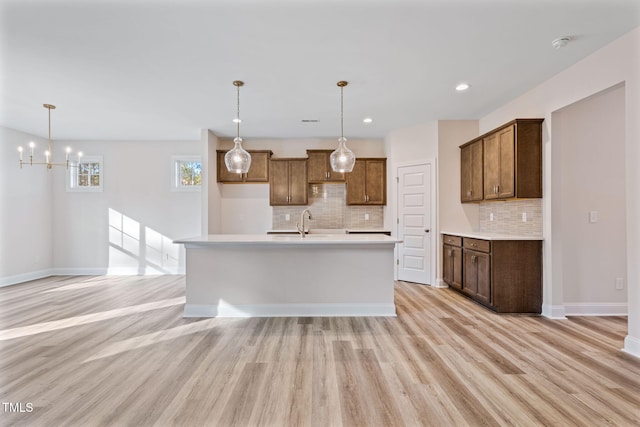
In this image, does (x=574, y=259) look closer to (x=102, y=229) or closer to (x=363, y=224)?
(x=363, y=224)

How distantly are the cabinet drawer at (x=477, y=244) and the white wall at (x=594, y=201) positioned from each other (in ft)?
2.75

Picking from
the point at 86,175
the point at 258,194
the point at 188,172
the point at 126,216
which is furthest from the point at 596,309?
the point at 86,175

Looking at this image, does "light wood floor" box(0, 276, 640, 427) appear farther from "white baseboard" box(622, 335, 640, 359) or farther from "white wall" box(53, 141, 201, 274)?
"white wall" box(53, 141, 201, 274)

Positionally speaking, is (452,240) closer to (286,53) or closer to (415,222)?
(415,222)

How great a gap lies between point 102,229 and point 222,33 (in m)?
5.53

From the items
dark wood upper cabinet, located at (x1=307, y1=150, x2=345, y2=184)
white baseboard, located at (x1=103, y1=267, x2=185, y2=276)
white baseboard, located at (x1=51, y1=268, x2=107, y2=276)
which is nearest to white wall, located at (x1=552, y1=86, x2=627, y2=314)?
dark wood upper cabinet, located at (x1=307, y1=150, x2=345, y2=184)

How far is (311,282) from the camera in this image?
11.8 feet

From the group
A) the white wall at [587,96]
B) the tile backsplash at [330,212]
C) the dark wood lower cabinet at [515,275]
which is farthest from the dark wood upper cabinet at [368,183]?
the dark wood lower cabinet at [515,275]

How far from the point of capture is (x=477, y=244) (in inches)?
154

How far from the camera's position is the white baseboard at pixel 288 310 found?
3.54m

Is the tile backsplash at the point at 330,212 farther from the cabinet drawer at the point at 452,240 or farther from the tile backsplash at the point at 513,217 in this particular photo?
the tile backsplash at the point at 513,217

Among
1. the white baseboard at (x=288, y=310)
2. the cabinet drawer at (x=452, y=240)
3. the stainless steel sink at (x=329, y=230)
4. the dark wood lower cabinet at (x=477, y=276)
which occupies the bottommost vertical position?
the white baseboard at (x=288, y=310)

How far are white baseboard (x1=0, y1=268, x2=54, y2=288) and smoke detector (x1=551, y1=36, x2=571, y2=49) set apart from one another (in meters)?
8.63

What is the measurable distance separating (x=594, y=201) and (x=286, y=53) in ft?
13.3
